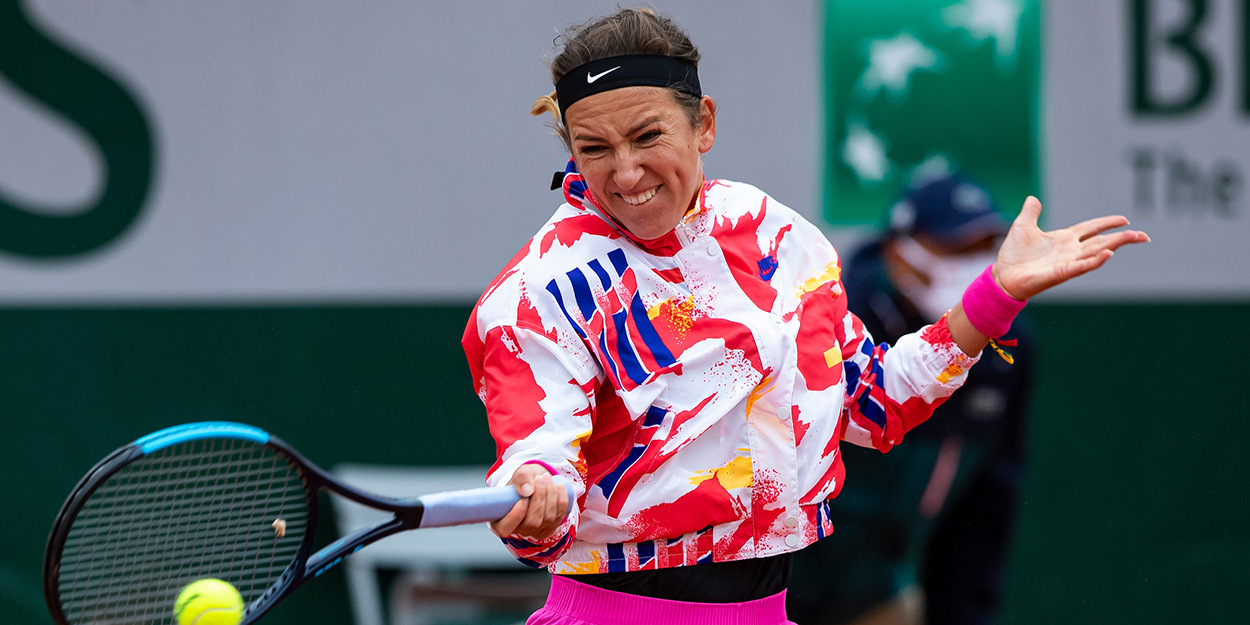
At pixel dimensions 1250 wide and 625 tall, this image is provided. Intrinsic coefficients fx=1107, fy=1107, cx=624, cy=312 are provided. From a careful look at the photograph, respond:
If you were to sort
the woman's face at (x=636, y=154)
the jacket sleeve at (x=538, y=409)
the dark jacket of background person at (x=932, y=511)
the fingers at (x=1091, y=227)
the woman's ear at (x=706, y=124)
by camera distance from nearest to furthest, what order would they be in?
the jacket sleeve at (x=538, y=409) < the woman's face at (x=636, y=154) < the woman's ear at (x=706, y=124) < the fingers at (x=1091, y=227) < the dark jacket of background person at (x=932, y=511)

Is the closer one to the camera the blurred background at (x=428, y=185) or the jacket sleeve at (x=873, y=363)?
the jacket sleeve at (x=873, y=363)

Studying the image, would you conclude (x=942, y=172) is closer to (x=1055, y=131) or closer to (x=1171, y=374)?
(x=1055, y=131)

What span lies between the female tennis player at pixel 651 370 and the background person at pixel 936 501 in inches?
74.0

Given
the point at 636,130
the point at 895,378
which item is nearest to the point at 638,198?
the point at 636,130

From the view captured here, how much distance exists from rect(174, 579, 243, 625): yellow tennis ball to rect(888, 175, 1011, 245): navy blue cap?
104 inches

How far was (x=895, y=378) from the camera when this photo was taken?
216 centimetres

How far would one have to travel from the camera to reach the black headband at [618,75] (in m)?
1.88

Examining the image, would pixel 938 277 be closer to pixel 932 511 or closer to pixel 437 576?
pixel 932 511

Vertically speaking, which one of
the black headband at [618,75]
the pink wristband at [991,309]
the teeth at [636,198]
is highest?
the black headband at [618,75]

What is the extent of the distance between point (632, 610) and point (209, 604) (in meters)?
0.72

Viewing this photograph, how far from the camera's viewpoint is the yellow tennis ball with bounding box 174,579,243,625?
6.16ft

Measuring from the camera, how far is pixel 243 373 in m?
3.91

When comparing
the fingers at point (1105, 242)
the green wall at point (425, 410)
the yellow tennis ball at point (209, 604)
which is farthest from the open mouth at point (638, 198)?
the green wall at point (425, 410)

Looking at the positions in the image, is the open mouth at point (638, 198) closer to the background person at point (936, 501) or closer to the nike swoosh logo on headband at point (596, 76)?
the nike swoosh logo on headband at point (596, 76)
